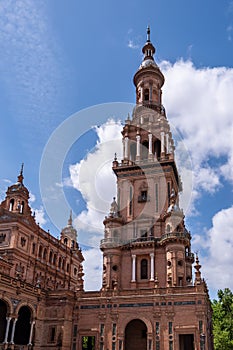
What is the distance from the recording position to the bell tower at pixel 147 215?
4944cm

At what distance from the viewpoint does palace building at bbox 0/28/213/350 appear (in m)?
42.8

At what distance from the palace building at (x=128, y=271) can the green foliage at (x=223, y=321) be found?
13635 mm

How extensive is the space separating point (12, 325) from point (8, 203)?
67.1 feet

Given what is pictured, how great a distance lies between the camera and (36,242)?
5772cm

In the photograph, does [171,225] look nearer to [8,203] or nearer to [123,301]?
[123,301]

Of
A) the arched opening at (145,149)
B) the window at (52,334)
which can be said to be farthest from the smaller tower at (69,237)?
the window at (52,334)

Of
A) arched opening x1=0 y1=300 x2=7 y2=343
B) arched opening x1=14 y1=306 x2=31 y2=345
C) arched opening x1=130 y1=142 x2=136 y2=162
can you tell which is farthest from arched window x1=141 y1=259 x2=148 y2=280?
arched opening x1=0 y1=300 x2=7 y2=343

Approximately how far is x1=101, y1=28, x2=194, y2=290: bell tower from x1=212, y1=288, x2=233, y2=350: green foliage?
13.6 m

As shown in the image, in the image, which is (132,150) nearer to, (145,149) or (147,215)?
(145,149)

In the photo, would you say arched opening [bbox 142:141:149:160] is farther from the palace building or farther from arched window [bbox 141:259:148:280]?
arched window [bbox 141:259:148:280]

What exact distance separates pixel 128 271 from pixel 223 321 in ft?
75.6

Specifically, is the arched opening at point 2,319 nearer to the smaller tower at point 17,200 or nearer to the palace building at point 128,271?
the palace building at point 128,271

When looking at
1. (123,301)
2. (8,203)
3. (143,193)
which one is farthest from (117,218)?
(8,203)

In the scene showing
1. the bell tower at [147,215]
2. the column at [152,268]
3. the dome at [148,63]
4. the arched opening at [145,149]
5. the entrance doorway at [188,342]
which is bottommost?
the entrance doorway at [188,342]
